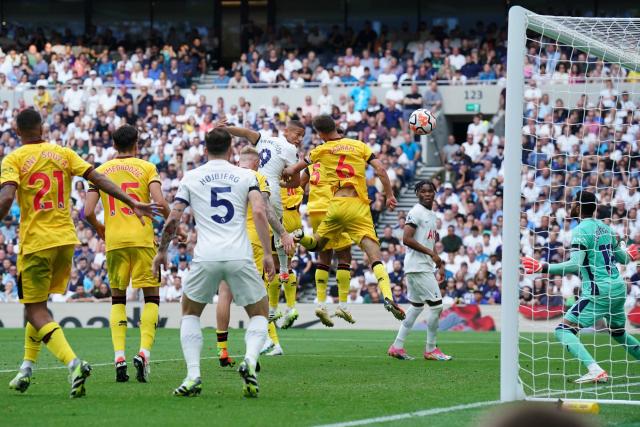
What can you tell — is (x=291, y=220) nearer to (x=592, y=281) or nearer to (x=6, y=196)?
(x=592, y=281)

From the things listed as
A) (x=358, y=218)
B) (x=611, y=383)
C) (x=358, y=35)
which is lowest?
(x=611, y=383)

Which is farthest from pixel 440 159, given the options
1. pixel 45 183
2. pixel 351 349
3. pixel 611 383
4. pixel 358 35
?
pixel 45 183

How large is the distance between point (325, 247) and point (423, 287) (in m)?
1.53

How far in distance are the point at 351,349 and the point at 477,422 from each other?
28.0 ft

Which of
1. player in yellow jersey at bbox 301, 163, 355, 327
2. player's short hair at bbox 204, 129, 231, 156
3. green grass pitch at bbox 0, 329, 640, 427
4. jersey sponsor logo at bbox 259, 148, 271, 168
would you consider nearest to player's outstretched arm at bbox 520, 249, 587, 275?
green grass pitch at bbox 0, 329, 640, 427

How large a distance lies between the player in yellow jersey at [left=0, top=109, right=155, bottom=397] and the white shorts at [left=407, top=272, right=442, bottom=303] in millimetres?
5566

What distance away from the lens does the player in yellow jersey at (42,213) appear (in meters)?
9.14

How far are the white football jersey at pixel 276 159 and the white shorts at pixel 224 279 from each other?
573cm

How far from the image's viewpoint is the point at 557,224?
22938 mm

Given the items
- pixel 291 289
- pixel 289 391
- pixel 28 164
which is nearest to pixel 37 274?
pixel 28 164

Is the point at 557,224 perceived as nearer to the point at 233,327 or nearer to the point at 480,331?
the point at 480,331

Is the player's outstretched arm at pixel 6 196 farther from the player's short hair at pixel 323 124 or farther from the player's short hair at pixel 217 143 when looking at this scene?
the player's short hair at pixel 323 124

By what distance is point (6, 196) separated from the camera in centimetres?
908

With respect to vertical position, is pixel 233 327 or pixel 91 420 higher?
pixel 91 420
